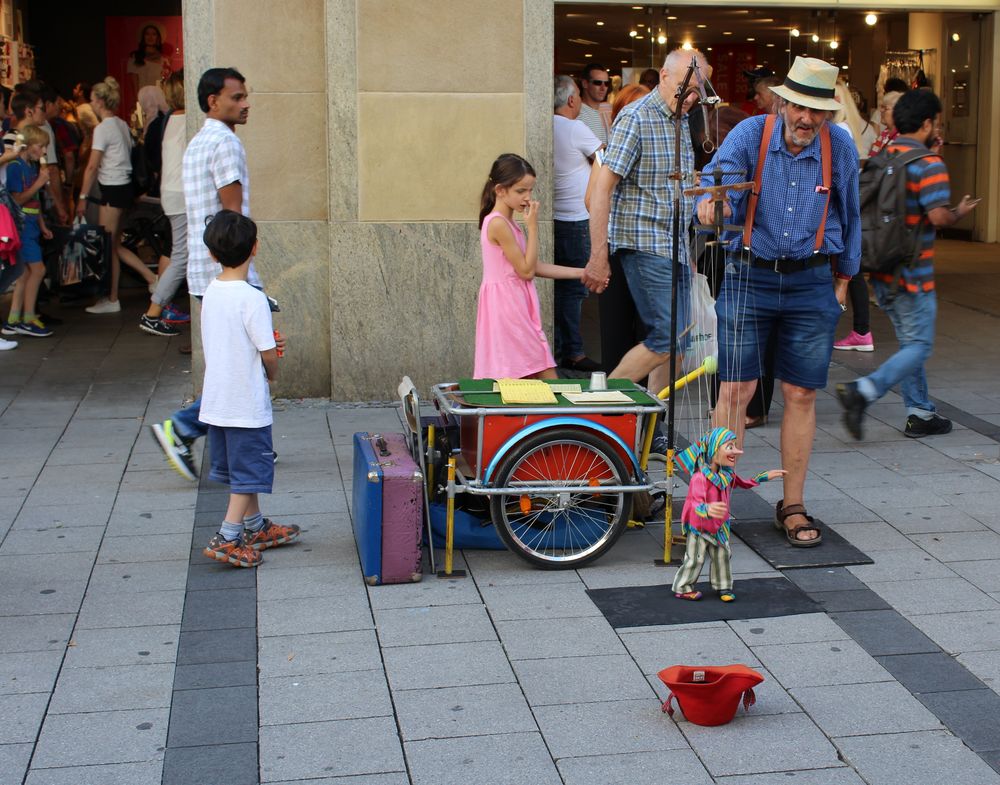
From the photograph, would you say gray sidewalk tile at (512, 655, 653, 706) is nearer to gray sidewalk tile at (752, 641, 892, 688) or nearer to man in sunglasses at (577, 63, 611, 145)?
gray sidewalk tile at (752, 641, 892, 688)

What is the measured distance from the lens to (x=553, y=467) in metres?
5.61

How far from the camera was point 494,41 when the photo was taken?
27.7 feet

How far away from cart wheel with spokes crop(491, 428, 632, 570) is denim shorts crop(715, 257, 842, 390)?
77 cm

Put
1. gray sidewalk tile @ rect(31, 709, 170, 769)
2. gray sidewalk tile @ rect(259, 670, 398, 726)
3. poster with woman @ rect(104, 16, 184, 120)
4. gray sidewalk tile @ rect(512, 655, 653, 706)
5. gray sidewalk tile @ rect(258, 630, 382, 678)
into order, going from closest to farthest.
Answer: gray sidewalk tile @ rect(31, 709, 170, 769) < gray sidewalk tile @ rect(259, 670, 398, 726) < gray sidewalk tile @ rect(512, 655, 653, 706) < gray sidewalk tile @ rect(258, 630, 382, 678) < poster with woman @ rect(104, 16, 184, 120)

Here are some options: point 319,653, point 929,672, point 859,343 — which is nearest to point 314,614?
point 319,653

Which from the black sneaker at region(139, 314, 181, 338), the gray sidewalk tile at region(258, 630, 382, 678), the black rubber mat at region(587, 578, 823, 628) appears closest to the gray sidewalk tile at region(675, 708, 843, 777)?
the black rubber mat at region(587, 578, 823, 628)

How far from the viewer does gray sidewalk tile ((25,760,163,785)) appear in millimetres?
3881

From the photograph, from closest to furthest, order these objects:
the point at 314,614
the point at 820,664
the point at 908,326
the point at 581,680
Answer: the point at 581,680 < the point at 820,664 < the point at 314,614 < the point at 908,326

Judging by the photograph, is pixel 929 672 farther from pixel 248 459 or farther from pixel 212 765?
pixel 248 459

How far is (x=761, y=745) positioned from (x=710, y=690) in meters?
0.21

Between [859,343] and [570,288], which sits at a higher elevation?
[570,288]

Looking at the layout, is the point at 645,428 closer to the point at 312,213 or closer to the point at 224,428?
the point at 224,428

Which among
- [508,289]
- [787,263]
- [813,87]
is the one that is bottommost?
[508,289]

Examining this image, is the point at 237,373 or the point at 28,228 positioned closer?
the point at 237,373
